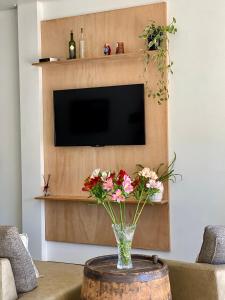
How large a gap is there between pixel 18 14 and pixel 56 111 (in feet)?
3.86

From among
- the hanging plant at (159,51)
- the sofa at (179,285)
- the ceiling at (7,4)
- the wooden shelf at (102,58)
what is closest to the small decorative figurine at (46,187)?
the wooden shelf at (102,58)

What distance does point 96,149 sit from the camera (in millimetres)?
5027

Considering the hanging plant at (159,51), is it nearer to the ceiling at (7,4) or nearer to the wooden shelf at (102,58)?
the wooden shelf at (102,58)

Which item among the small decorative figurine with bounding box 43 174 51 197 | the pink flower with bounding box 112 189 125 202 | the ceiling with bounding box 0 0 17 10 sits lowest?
the small decorative figurine with bounding box 43 174 51 197

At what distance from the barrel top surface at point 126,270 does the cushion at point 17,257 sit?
0.37 metres

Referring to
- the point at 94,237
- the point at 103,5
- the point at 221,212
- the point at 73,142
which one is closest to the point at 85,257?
the point at 94,237

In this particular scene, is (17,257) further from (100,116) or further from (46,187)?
(46,187)

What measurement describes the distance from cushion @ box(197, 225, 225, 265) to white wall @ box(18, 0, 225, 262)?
1933mm

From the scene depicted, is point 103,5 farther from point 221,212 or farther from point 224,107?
point 221,212

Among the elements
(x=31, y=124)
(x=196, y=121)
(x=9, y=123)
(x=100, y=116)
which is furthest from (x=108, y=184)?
(x=9, y=123)

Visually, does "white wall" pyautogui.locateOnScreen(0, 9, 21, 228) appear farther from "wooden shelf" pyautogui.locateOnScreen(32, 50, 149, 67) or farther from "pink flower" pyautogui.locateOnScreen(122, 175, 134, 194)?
"pink flower" pyautogui.locateOnScreen(122, 175, 134, 194)

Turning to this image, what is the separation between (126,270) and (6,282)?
0.61 meters

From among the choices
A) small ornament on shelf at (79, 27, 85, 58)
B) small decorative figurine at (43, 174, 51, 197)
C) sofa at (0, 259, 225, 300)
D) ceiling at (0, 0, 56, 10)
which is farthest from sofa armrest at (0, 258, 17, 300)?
ceiling at (0, 0, 56, 10)

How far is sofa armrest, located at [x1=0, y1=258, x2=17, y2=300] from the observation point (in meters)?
2.40
